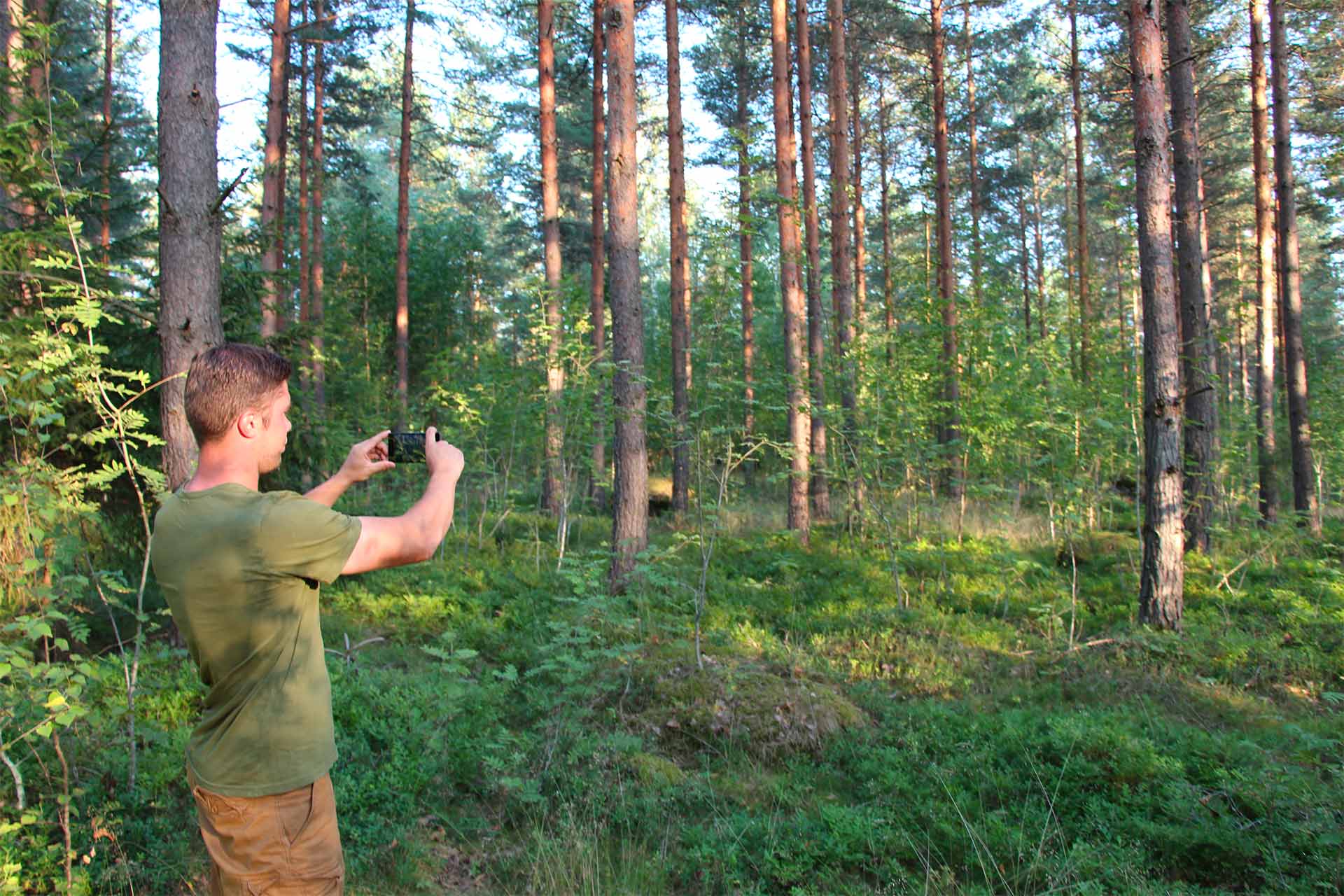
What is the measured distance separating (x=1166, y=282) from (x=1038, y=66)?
64.5 ft

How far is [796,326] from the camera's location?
1277 cm

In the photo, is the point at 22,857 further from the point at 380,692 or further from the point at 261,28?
the point at 261,28

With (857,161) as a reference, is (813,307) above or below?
below

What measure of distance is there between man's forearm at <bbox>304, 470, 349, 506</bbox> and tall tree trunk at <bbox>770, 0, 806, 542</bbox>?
361 inches

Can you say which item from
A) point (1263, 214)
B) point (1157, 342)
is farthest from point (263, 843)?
point (1263, 214)

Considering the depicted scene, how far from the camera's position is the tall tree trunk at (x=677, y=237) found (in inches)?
A: 566

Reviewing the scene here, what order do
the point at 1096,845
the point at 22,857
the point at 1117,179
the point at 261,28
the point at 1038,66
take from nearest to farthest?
the point at 22,857
the point at 1096,845
the point at 261,28
the point at 1038,66
the point at 1117,179

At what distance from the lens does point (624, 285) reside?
9.15 metres

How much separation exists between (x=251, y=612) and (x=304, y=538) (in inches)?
9.7

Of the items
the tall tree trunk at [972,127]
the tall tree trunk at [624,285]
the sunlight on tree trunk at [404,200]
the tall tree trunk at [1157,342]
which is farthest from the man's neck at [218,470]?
the tall tree trunk at [972,127]

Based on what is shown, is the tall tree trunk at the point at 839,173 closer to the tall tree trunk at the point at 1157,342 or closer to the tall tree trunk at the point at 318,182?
the tall tree trunk at the point at 1157,342

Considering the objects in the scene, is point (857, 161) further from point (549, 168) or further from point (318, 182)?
point (318, 182)

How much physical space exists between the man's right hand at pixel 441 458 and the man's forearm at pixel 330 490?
352 mm

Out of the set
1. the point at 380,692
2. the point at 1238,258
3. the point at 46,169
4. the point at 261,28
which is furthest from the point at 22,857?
the point at 1238,258
